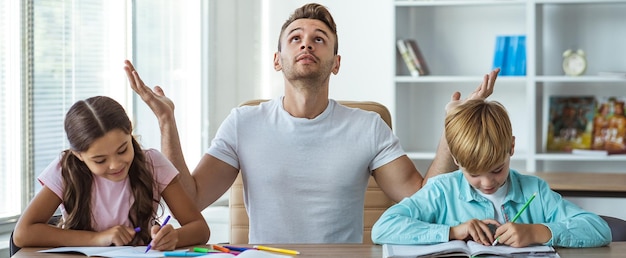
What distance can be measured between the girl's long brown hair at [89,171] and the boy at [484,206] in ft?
1.77

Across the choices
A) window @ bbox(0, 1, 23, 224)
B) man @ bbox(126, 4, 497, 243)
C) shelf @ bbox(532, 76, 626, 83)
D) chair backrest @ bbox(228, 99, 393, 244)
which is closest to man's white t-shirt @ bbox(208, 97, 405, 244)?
man @ bbox(126, 4, 497, 243)

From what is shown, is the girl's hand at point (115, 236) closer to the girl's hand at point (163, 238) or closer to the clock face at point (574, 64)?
the girl's hand at point (163, 238)

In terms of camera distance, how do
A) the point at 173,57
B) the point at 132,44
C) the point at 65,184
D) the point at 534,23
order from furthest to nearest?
1. the point at 534,23
2. the point at 173,57
3. the point at 132,44
4. the point at 65,184

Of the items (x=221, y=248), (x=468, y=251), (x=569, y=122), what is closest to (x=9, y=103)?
(x=221, y=248)

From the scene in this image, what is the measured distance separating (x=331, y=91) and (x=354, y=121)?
256 centimetres

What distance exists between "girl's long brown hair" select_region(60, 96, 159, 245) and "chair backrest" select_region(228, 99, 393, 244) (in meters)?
0.60

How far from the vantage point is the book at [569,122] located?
4742mm

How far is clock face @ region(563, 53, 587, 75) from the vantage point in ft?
15.2

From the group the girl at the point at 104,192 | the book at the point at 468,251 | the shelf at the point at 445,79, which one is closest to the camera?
the book at the point at 468,251

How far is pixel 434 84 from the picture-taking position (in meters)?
4.98

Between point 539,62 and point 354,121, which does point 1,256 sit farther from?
point 539,62

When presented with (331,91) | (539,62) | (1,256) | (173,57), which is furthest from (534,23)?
(1,256)

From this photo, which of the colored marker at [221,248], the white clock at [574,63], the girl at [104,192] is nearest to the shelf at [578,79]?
the white clock at [574,63]

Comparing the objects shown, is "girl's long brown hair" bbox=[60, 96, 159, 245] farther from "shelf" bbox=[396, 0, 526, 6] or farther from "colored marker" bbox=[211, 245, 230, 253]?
"shelf" bbox=[396, 0, 526, 6]
